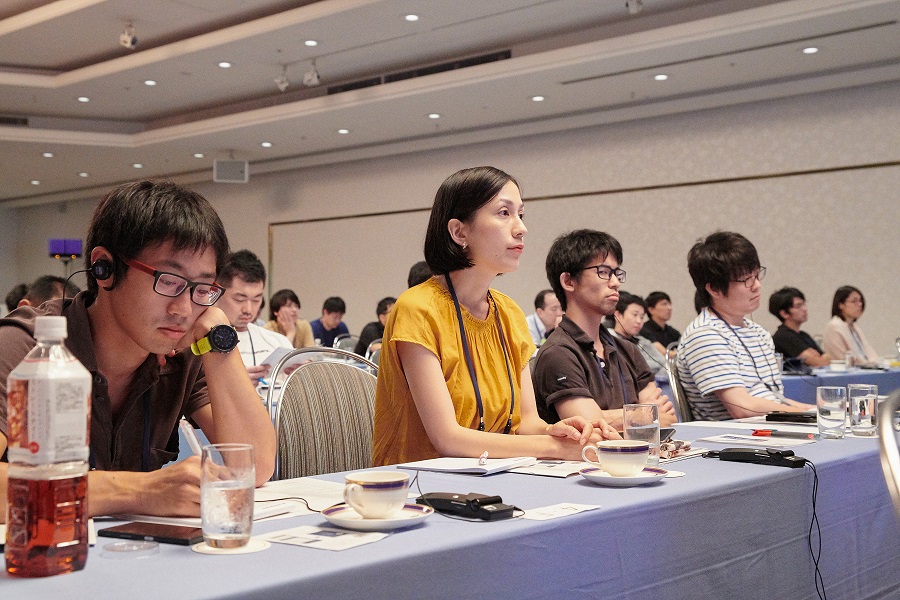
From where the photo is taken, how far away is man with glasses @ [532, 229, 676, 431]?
252cm

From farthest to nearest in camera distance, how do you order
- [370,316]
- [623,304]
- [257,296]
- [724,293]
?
[370,316] < [623,304] < [257,296] < [724,293]

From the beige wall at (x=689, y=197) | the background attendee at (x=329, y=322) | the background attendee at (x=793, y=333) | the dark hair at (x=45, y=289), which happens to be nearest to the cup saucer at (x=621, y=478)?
the dark hair at (x=45, y=289)

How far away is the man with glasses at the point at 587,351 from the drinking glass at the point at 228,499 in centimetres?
145

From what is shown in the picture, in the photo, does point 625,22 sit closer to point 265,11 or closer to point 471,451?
point 265,11

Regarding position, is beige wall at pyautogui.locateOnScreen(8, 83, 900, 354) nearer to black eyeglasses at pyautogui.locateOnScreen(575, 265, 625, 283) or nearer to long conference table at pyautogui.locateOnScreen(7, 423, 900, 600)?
black eyeglasses at pyautogui.locateOnScreen(575, 265, 625, 283)

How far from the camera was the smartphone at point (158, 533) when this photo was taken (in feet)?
3.62

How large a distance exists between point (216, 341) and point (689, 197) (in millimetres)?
7830

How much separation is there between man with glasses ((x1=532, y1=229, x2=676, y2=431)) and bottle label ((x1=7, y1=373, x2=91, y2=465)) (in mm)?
1639

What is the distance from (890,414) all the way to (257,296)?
336 cm

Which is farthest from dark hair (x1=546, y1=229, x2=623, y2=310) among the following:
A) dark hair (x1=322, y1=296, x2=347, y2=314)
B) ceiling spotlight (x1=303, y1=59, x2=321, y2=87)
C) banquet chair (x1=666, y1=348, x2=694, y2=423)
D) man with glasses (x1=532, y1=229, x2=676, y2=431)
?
dark hair (x1=322, y1=296, x2=347, y2=314)

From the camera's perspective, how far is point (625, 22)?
751 cm

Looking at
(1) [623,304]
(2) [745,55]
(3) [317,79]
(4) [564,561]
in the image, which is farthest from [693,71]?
(4) [564,561]

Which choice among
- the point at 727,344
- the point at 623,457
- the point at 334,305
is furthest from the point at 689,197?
the point at 623,457

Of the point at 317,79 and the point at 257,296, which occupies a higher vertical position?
the point at 317,79
